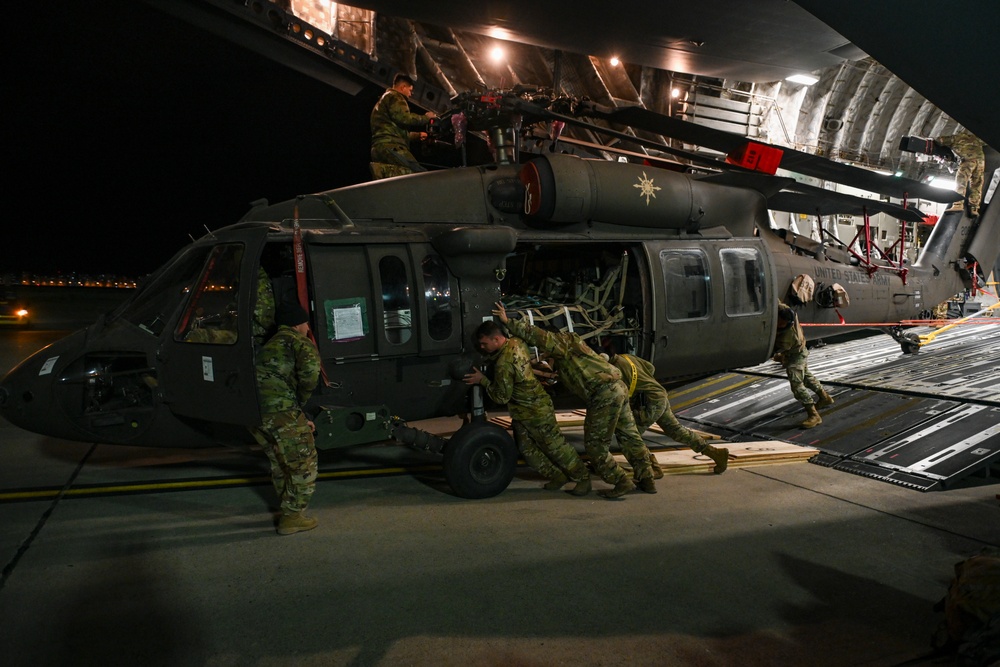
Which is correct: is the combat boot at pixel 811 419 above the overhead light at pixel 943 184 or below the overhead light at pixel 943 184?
below

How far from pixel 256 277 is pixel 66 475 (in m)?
2.79

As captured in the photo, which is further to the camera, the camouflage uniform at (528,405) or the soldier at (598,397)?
the soldier at (598,397)

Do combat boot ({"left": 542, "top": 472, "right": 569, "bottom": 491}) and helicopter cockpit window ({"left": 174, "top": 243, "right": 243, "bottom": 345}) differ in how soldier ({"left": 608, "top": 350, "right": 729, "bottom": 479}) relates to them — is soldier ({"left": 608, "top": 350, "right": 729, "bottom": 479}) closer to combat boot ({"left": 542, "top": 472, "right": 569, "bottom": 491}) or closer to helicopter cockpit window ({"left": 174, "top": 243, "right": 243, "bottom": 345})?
combat boot ({"left": 542, "top": 472, "right": 569, "bottom": 491})

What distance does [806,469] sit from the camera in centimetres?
595

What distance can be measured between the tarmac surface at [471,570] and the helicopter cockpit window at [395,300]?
1.34 m

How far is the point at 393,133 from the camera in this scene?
646 cm

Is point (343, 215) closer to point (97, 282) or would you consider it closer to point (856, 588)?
point (856, 588)

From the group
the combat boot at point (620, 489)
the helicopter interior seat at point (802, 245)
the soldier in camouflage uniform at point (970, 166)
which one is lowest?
the combat boot at point (620, 489)

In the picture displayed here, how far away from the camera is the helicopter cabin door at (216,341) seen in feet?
14.3

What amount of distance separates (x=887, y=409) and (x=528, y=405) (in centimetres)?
442

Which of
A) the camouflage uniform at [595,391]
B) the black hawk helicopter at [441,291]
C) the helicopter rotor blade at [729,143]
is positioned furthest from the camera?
the helicopter rotor blade at [729,143]

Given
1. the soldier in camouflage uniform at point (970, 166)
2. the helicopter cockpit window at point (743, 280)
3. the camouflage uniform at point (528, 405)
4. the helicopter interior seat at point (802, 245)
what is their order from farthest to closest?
the soldier in camouflage uniform at point (970, 166) < the helicopter interior seat at point (802, 245) < the helicopter cockpit window at point (743, 280) < the camouflage uniform at point (528, 405)

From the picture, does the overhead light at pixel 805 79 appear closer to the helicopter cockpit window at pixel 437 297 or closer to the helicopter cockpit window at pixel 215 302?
A: the helicopter cockpit window at pixel 437 297

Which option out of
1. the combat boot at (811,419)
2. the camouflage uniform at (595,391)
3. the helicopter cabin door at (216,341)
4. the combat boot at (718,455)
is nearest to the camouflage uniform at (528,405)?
the camouflage uniform at (595,391)
